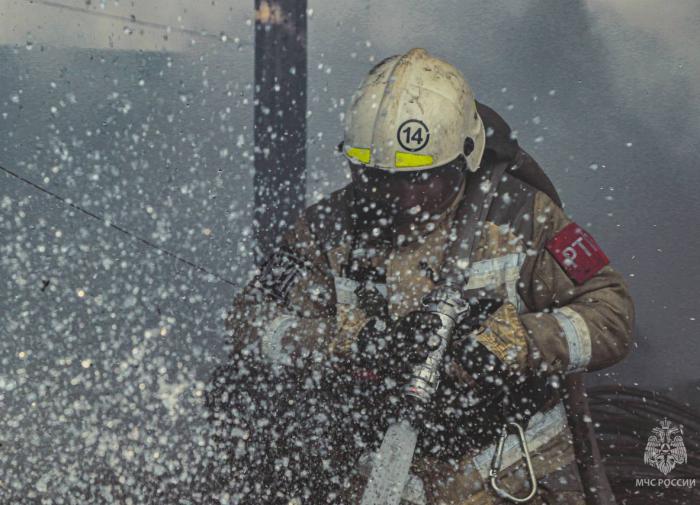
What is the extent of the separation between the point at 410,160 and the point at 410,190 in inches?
3.9

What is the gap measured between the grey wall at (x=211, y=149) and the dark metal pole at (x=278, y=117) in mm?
85

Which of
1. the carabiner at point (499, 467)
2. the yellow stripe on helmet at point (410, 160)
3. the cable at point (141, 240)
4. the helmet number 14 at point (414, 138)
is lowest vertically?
the cable at point (141, 240)

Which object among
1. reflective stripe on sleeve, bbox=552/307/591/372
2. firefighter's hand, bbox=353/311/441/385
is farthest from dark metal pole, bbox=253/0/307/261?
reflective stripe on sleeve, bbox=552/307/591/372

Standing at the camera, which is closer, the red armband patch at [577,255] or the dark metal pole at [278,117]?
the red armband patch at [577,255]

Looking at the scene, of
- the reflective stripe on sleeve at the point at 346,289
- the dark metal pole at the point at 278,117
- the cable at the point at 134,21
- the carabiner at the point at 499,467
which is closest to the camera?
the carabiner at the point at 499,467

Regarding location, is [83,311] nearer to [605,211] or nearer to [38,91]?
[38,91]

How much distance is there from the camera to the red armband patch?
2695mm

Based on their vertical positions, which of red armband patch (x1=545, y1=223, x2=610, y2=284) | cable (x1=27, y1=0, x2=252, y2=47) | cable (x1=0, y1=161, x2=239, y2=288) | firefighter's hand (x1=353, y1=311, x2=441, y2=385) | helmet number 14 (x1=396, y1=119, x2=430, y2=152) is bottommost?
cable (x1=0, y1=161, x2=239, y2=288)

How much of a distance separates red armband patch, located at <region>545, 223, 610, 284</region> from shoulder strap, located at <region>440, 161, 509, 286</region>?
0.77 feet

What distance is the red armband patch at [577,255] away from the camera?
270 centimetres

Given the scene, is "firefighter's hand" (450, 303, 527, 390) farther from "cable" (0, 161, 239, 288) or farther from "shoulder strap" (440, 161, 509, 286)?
"cable" (0, 161, 239, 288)

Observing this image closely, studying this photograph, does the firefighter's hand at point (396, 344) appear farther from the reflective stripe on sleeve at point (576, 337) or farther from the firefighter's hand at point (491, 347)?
the reflective stripe on sleeve at point (576, 337)

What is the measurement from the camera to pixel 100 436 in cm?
543

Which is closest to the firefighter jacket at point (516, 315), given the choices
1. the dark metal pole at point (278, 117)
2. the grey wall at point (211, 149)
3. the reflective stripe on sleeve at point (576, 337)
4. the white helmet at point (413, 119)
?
the reflective stripe on sleeve at point (576, 337)
